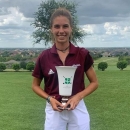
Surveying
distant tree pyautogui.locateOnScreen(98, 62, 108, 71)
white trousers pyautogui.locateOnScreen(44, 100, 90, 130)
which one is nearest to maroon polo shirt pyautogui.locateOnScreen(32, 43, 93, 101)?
white trousers pyautogui.locateOnScreen(44, 100, 90, 130)

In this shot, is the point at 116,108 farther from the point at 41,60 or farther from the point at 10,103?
the point at 41,60

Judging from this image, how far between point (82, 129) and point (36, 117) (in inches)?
164

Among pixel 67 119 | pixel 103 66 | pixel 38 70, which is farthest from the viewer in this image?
pixel 103 66

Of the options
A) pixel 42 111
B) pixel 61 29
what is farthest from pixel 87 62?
pixel 42 111

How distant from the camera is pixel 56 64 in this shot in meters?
2.07

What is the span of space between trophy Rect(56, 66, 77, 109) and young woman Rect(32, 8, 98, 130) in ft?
0.16

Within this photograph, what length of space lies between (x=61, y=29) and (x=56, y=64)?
0.25 metres

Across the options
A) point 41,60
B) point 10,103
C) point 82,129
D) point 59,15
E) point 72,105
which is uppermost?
point 59,15

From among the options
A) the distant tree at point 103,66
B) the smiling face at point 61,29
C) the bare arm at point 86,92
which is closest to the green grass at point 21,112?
the bare arm at point 86,92

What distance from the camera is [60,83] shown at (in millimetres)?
2018

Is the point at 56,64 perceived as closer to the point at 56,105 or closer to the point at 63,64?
the point at 63,64

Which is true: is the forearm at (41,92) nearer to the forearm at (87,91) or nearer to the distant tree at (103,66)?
the forearm at (87,91)

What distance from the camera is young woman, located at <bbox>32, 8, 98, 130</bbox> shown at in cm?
205

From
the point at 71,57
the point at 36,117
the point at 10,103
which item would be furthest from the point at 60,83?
the point at 10,103
